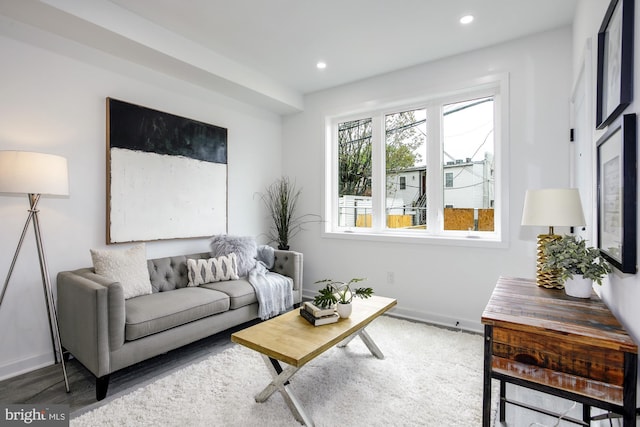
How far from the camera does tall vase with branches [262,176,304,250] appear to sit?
4.42 metres

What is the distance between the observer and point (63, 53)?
260cm

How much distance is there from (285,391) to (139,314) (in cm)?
119

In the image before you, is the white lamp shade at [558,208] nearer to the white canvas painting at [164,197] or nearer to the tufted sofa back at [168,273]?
the tufted sofa back at [168,273]

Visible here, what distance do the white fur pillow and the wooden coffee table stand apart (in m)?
1.25

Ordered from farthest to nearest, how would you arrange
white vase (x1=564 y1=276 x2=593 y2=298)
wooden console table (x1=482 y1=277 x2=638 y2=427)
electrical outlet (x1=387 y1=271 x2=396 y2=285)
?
electrical outlet (x1=387 y1=271 x2=396 y2=285) → white vase (x1=564 y1=276 x2=593 y2=298) → wooden console table (x1=482 y1=277 x2=638 y2=427)

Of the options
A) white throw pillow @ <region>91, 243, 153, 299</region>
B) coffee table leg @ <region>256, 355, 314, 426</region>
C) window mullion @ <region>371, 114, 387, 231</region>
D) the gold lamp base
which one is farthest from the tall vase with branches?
the gold lamp base

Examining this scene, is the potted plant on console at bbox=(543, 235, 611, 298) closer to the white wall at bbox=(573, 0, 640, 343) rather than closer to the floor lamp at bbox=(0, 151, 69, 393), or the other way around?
the white wall at bbox=(573, 0, 640, 343)

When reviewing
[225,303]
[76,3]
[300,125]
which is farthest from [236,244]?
[76,3]

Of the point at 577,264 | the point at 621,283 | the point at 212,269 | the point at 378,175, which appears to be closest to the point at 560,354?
the point at 621,283

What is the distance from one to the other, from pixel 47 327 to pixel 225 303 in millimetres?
1334

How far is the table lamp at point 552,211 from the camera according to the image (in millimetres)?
1725

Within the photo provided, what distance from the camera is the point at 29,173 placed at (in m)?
2.10

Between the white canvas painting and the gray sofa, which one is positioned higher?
the white canvas painting

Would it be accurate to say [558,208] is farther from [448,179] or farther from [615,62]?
[448,179]
